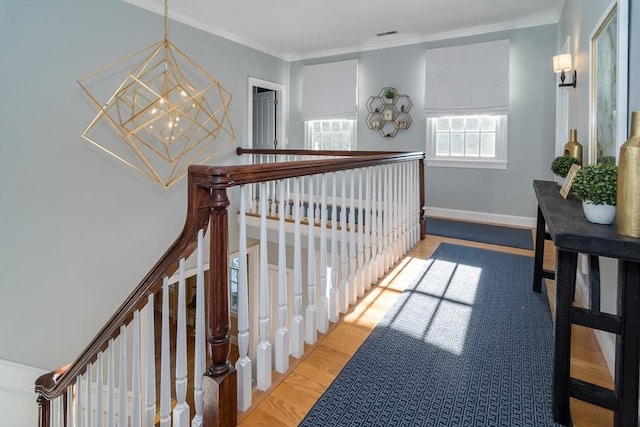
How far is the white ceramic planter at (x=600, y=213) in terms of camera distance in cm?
125

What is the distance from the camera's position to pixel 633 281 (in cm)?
115

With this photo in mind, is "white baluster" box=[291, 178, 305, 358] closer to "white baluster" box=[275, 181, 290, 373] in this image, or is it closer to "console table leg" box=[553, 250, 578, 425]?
"white baluster" box=[275, 181, 290, 373]

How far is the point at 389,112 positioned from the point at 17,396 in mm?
5185

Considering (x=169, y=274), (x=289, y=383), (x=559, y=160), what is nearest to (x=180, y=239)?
(x=169, y=274)

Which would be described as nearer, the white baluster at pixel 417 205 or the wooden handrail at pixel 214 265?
the wooden handrail at pixel 214 265

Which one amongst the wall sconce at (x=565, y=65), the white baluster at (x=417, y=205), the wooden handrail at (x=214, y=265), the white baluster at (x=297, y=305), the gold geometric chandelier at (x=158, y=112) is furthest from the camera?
the gold geometric chandelier at (x=158, y=112)

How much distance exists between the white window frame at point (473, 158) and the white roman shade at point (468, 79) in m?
0.17

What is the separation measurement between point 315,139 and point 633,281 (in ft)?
17.7

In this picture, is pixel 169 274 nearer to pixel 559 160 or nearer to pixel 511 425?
pixel 511 425

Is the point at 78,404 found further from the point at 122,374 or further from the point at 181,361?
the point at 181,361

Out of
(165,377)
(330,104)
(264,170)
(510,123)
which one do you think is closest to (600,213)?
(264,170)

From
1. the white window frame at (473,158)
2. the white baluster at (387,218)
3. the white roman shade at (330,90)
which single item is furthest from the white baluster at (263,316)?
the white roman shade at (330,90)

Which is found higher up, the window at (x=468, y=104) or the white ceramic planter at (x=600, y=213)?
the window at (x=468, y=104)

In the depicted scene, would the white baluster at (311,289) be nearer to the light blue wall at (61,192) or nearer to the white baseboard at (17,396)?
the white baseboard at (17,396)
